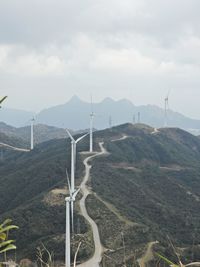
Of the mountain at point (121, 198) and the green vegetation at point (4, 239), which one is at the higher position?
the green vegetation at point (4, 239)

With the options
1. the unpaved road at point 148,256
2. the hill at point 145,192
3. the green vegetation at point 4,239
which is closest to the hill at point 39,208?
the hill at point 145,192

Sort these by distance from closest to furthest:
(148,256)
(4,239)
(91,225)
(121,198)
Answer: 1. (4,239)
2. (148,256)
3. (91,225)
4. (121,198)

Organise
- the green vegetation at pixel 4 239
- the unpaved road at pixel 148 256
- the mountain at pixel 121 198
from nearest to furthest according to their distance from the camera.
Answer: the green vegetation at pixel 4 239 → the unpaved road at pixel 148 256 → the mountain at pixel 121 198

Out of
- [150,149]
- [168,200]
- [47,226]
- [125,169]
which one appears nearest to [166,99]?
[150,149]

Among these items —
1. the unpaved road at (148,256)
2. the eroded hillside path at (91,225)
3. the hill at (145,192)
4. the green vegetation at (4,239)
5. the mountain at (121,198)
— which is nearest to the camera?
the green vegetation at (4,239)

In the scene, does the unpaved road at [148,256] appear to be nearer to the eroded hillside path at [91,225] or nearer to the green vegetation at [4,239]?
the eroded hillside path at [91,225]

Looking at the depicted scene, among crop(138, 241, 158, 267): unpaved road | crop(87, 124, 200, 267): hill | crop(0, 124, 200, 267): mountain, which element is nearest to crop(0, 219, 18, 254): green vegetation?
crop(87, 124, 200, 267): hill

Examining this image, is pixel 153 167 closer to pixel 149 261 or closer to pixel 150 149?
pixel 150 149

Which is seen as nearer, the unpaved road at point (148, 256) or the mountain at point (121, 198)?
the unpaved road at point (148, 256)

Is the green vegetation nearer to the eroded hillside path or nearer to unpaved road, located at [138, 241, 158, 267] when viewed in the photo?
the eroded hillside path

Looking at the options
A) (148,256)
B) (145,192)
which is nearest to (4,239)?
(148,256)

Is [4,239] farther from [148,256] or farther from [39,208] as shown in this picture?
[39,208]
